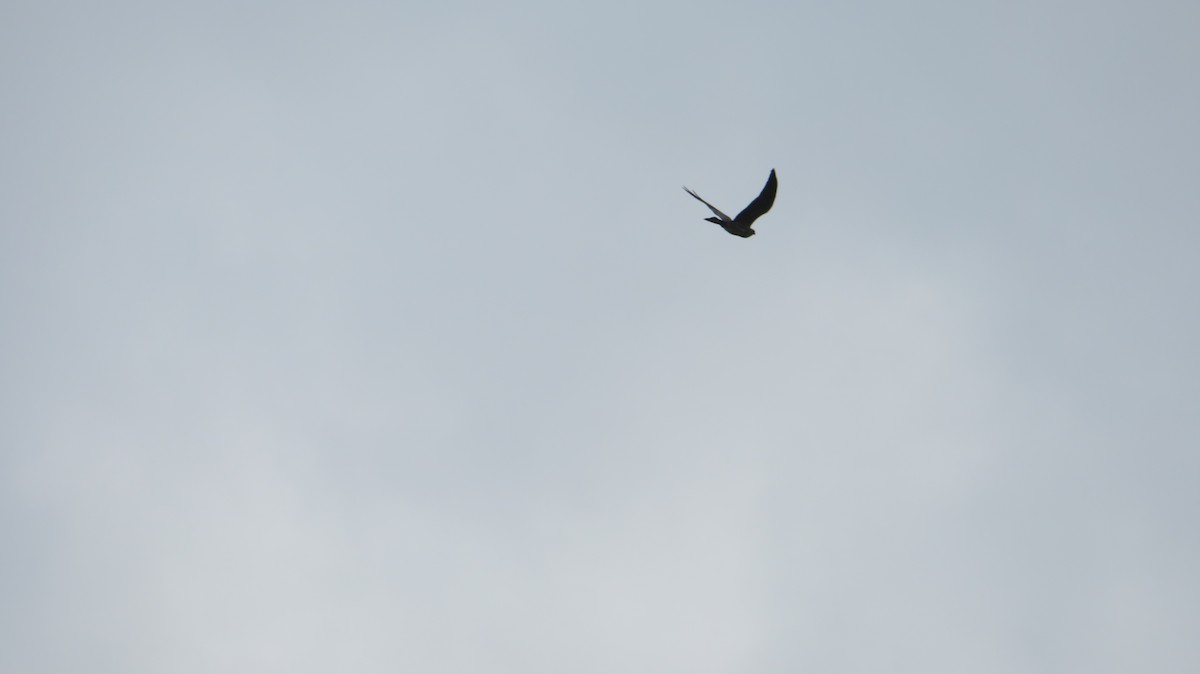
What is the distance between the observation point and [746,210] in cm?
2934
